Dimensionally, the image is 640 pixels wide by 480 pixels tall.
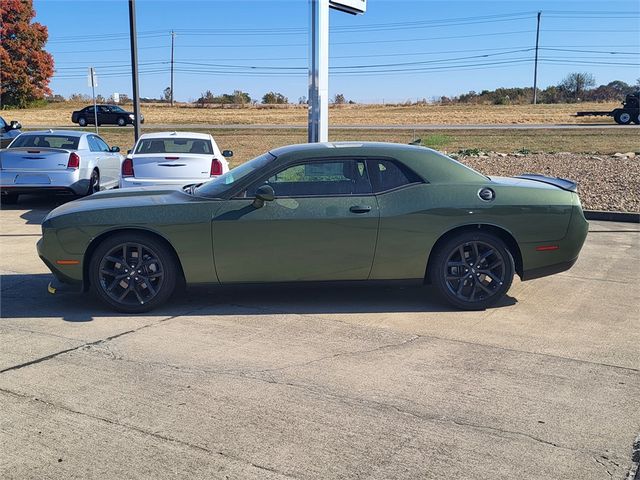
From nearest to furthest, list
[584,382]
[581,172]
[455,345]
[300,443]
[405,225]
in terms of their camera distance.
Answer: [300,443]
[584,382]
[455,345]
[405,225]
[581,172]

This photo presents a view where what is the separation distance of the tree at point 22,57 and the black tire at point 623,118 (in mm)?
47112

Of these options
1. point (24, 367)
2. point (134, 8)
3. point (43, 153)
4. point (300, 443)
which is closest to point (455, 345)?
point (300, 443)

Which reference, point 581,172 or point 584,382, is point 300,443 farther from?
point 581,172

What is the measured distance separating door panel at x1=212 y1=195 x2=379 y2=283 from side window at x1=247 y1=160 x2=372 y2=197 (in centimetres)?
9

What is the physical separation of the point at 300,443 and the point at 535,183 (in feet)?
13.1

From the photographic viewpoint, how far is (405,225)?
581 centimetres

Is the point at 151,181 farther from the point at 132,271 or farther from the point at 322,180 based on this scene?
the point at 322,180

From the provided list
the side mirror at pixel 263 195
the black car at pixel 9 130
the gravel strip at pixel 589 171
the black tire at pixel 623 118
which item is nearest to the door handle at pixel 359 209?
the side mirror at pixel 263 195

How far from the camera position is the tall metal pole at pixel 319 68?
11.6 m

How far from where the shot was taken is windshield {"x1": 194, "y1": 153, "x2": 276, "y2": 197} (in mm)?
5960

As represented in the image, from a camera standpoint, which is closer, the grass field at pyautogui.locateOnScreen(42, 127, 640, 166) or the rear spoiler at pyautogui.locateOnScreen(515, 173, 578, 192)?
the rear spoiler at pyautogui.locateOnScreen(515, 173, 578, 192)

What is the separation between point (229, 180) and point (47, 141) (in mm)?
7465

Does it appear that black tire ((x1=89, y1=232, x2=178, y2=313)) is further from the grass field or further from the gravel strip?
the grass field

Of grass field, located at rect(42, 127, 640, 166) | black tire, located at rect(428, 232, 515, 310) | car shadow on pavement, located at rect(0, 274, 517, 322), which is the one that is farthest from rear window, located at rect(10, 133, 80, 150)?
black tire, located at rect(428, 232, 515, 310)
